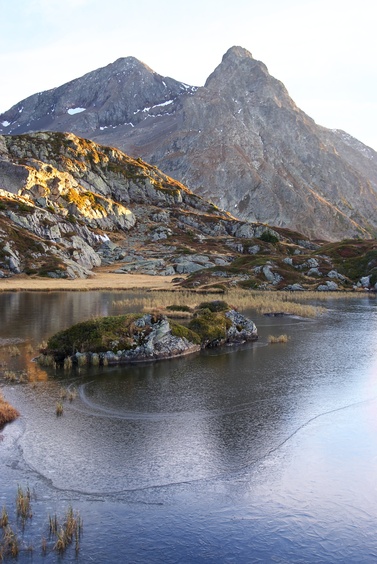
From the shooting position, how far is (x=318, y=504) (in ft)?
57.2

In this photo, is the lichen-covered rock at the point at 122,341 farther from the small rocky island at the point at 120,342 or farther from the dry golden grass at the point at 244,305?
the dry golden grass at the point at 244,305

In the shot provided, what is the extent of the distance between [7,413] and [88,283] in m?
84.2

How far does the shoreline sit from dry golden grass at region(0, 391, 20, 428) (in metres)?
70.4

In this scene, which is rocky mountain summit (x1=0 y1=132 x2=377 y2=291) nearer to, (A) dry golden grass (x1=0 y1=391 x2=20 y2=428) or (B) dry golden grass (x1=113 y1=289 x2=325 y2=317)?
(B) dry golden grass (x1=113 y1=289 x2=325 y2=317)

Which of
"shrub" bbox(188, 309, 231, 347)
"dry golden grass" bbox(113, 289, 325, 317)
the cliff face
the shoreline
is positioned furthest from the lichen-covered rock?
the cliff face

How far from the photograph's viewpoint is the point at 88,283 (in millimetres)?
107938

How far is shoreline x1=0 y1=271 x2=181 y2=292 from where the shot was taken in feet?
315

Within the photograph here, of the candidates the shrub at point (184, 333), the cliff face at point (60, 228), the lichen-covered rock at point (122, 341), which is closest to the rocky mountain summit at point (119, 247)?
the cliff face at point (60, 228)

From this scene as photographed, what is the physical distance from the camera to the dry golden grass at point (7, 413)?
24.6 m

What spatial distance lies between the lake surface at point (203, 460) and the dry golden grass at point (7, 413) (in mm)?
503

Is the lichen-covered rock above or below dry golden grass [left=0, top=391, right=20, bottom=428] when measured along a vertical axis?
above

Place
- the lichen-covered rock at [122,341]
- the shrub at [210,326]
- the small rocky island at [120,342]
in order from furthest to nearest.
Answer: the shrub at [210,326] → the lichen-covered rock at [122,341] → the small rocky island at [120,342]

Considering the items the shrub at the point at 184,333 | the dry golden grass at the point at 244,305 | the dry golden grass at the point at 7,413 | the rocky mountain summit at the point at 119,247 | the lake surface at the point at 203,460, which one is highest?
the rocky mountain summit at the point at 119,247

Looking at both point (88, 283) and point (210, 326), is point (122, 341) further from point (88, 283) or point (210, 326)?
point (88, 283)
